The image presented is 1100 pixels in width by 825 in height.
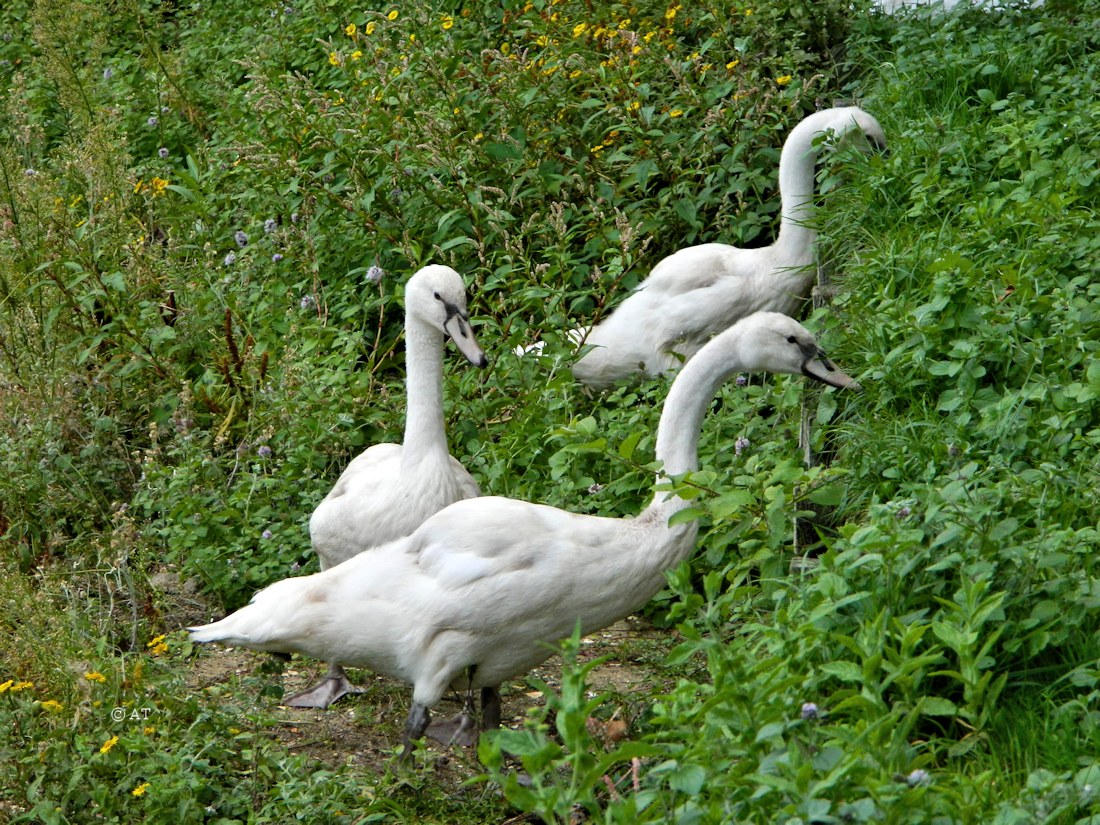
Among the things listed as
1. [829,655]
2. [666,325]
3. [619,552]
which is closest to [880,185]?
[666,325]

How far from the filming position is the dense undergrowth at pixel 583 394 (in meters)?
3.19

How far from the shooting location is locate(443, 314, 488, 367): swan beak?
5.10 m

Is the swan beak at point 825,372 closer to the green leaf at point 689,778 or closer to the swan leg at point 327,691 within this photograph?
the swan leg at point 327,691

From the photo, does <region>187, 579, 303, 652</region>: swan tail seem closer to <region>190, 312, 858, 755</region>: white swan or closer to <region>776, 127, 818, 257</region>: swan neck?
<region>190, 312, 858, 755</region>: white swan

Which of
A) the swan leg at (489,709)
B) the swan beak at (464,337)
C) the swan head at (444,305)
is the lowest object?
the swan leg at (489,709)

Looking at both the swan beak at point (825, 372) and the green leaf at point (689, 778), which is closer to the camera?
the green leaf at point (689, 778)

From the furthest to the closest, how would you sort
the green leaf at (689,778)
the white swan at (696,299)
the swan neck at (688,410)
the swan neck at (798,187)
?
the swan neck at (798,187), the white swan at (696,299), the swan neck at (688,410), the green leaf at (689,778)

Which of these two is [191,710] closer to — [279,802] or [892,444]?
[279,802]

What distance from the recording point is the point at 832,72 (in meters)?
7.39

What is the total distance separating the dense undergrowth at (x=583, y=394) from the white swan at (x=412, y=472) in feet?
1.53

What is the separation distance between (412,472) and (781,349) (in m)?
1.28

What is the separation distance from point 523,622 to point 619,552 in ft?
1.11

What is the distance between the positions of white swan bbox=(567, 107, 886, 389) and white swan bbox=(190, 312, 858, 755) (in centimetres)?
151

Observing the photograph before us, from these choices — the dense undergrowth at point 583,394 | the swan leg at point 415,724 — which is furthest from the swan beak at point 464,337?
the swan leg at point 415,724
